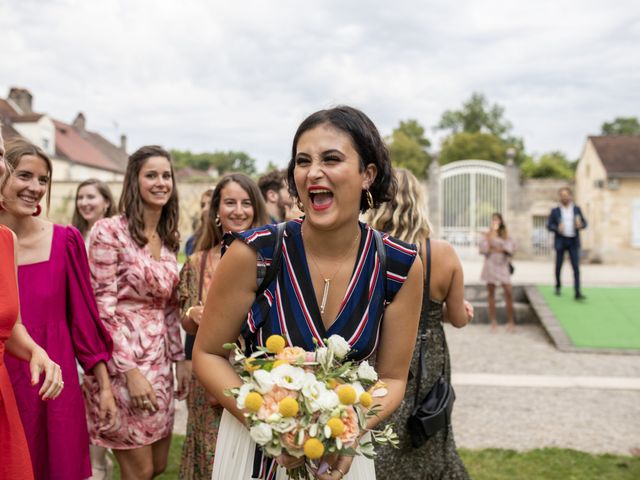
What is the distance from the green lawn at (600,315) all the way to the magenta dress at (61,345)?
352 inches

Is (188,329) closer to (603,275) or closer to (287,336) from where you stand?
(287,336)

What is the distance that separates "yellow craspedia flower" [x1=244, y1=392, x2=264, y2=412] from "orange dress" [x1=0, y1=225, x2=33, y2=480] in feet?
3.72

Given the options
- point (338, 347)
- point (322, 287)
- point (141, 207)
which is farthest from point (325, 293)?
point (141, 207)

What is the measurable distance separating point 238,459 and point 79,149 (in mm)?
47132

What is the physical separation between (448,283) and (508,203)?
25.8 meters

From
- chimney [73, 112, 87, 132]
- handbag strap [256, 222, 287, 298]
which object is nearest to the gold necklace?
handbag strap [256, 222, 287, 298]

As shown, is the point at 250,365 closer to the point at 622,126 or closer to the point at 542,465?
the point at 542,465

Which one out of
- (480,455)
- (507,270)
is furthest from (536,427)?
(507,270)

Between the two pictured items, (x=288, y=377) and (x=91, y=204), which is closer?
(x=288, y=377)

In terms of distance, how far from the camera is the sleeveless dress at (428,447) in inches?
128

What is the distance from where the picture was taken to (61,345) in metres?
2.87

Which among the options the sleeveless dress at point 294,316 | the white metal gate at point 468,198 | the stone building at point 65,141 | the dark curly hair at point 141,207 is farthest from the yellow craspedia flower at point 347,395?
the stone building at point 65,141

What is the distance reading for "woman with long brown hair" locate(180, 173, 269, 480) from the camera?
10.8ft

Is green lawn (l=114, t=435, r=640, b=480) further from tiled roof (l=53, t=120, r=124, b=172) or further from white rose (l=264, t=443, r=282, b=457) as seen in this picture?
tiled roof (l=53, t=120, r=124, b=172)
